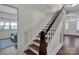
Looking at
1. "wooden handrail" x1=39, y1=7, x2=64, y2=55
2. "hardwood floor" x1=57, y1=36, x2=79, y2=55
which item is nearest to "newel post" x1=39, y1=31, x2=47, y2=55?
"wooden handrail" x1=39, y1=7, x2=64, y2=55

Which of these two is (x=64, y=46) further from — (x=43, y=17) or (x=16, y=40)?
(x=16, y=40)

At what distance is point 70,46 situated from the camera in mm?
1593

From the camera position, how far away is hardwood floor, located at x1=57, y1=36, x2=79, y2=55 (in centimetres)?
157

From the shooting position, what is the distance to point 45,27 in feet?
5.19

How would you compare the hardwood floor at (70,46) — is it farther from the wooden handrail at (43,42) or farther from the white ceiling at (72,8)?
the white ceiling at (72,8)

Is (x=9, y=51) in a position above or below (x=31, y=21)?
below

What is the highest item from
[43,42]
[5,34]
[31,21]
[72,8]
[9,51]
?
[72,8]

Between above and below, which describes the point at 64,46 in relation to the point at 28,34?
below

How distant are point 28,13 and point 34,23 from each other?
0.68 feet

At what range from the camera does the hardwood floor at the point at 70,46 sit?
1570mm

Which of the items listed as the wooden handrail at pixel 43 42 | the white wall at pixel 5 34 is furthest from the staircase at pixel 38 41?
the white wall at pixel 5 34

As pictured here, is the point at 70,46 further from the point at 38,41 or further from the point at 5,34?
the point at 5,34

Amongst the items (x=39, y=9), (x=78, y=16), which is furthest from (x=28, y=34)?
(x=78, y=16)

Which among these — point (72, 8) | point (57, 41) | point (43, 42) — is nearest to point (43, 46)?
point (43, 42)
